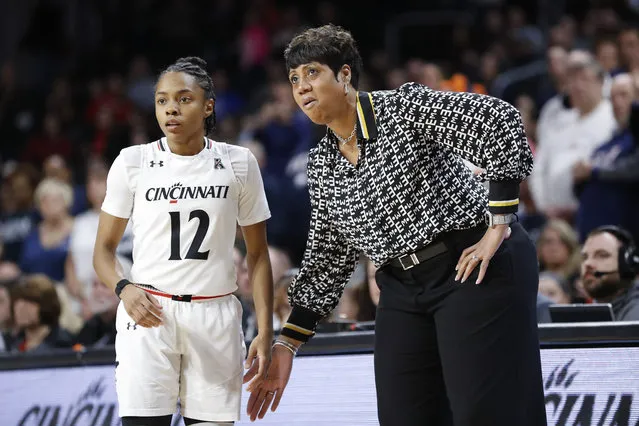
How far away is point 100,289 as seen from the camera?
7441mm

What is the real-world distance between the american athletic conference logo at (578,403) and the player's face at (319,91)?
1.72 meters

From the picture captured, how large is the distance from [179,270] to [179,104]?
1.96 ft

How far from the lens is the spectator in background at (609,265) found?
5.79 m

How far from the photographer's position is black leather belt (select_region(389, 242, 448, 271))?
11.6 ft

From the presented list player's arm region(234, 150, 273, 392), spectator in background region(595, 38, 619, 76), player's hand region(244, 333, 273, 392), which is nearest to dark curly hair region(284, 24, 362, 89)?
player's arm region(234, 150, 273, 392)

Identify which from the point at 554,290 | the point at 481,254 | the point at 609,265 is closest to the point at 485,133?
the point at 481,254

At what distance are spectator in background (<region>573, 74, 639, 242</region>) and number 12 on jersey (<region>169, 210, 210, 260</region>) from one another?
14.7 ft

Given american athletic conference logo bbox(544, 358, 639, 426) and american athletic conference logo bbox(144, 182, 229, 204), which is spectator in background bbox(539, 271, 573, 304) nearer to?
american athletic conference logo bbox(544, 358, 639, 426)

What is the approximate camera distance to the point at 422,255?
355 centimetres

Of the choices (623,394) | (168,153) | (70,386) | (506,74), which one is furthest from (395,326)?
(506,74)

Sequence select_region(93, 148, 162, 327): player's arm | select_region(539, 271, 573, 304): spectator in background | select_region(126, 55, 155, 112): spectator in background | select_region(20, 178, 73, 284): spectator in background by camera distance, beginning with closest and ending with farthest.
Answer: select_region(93, 148, 162, 327): player's arm → select_region(539, 271, 573, 304): spectator in background → select_region(20, 178, 73, 284): spectator in background → select_region(126, 55, 155, 112): spectator in background

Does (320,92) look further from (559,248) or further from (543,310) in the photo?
(559,248)

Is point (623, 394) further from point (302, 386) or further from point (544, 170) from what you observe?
point (544, 170)

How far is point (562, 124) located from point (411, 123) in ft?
16.9
